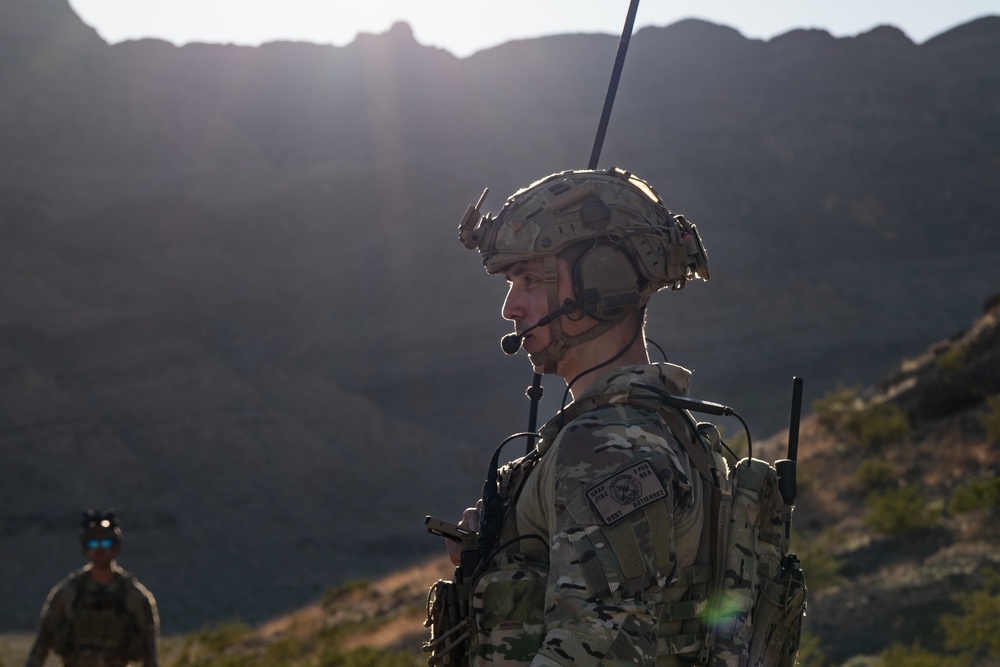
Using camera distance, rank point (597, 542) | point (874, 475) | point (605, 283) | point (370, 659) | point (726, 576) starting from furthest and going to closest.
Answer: point (874, 475) < point (370, 659) < point (605, 283) < point (726, 576) < point (597, 542)

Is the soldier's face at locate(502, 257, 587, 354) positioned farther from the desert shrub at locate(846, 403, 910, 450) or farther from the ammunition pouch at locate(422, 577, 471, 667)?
the desert shrub at locate(846, 403, 910, 450)

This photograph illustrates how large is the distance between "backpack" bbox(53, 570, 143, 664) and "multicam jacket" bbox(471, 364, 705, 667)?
16.5 feet

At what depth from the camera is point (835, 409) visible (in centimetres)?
1988

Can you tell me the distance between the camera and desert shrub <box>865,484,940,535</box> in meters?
11.9

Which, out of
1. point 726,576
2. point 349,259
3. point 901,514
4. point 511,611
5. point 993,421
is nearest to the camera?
point 511,611

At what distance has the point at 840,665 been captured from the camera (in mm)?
8773

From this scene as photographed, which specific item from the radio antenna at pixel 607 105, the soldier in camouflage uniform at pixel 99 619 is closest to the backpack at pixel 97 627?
the soldier in camouflage uniform at pixel 99 619

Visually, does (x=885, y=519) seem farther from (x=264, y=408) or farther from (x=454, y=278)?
(x=454, y=278)

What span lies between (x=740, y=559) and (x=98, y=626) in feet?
17.6

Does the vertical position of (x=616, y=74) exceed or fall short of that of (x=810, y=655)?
it falls short

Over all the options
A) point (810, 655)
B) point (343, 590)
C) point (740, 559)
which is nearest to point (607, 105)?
point (740, 559)

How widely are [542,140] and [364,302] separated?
1904cm

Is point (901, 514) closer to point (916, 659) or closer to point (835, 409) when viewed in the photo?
point (916, 659)

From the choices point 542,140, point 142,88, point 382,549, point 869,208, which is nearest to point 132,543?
point 382,549
